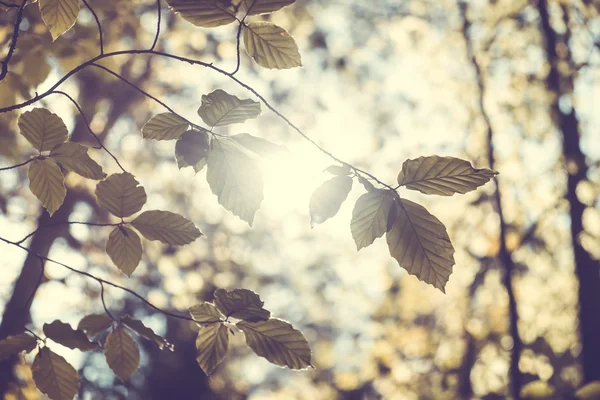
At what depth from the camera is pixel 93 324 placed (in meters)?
0.83

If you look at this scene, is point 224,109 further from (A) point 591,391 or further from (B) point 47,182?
(A) point 591,391

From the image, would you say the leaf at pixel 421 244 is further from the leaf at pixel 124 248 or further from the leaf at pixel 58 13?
the leaf at pixel 58 13

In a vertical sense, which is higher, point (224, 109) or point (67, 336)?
point (224, 109)

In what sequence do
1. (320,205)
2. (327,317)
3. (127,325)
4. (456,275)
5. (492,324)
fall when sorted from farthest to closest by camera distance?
(327,317) < (456,275) < (492,324) < (127,325) < (320,205)

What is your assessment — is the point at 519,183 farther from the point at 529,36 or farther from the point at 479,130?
the point at 529,36

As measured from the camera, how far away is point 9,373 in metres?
4.38

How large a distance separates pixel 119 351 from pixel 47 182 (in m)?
0.35

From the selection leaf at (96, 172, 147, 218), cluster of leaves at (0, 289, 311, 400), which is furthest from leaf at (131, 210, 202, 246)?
cluster of leaves at (0, 289, 311, 400)

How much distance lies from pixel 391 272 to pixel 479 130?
8.02ft

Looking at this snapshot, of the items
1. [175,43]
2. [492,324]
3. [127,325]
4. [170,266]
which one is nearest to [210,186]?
[127,325]

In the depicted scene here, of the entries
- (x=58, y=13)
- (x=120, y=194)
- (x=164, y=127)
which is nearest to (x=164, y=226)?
(x=120, y=194)

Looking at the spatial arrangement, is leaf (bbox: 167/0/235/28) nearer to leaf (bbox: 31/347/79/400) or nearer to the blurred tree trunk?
leaf (bbox: 31/347/79/400)

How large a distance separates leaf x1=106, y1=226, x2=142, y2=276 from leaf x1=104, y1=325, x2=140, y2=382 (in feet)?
0.40

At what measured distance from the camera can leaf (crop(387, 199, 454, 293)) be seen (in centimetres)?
61
